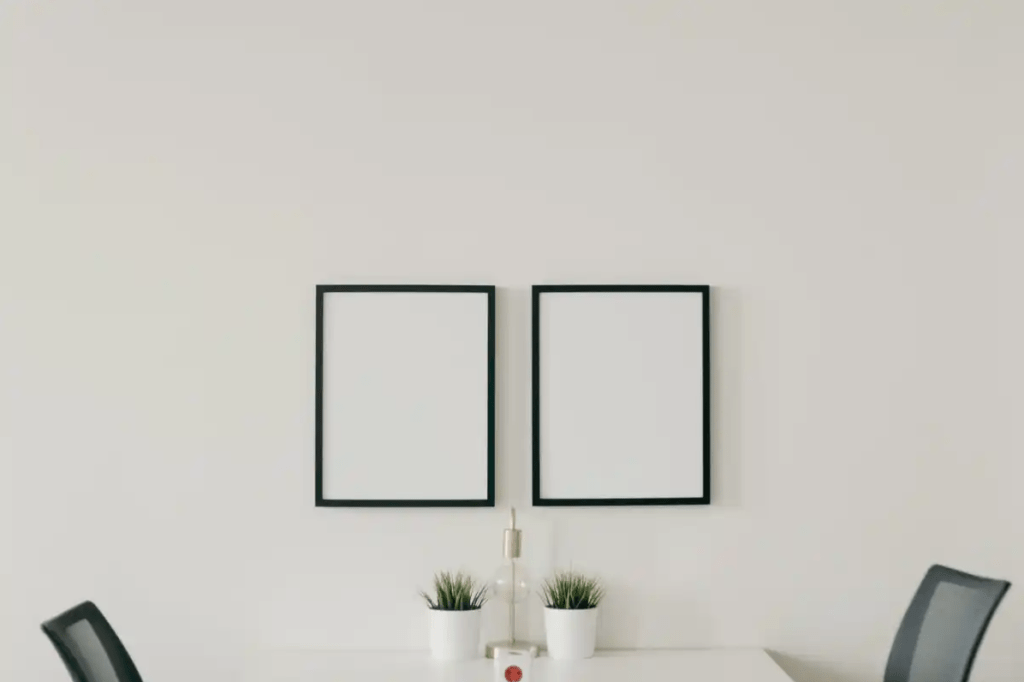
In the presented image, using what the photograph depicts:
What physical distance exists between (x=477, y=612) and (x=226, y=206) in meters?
1.25

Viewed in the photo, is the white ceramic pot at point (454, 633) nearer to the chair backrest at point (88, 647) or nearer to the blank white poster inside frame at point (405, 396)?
the blank white poster inside frame at point (405, 396)

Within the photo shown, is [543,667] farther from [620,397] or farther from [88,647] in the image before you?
[88,647]

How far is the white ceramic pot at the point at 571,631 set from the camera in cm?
243

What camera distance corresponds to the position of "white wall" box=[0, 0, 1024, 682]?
2557 millimetres

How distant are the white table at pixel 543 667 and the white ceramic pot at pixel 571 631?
0.02 m

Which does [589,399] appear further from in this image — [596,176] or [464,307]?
[596,176]

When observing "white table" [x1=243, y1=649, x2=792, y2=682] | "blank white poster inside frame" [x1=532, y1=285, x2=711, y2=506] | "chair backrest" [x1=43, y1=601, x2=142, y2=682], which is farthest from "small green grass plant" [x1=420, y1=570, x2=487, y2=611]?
"chair backrest" [x1=43, y1=601, x2=142, y2=682]

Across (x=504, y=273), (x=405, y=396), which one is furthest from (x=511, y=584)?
(x=504, y=273)

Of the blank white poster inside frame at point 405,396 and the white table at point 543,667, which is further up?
the blank white poster inside frame at point 405,396

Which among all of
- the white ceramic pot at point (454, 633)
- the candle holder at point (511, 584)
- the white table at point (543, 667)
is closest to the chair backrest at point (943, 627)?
the white table at point (543, 667)

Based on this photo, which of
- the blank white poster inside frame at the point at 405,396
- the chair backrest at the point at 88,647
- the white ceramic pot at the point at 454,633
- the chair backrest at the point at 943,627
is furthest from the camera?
the blank white poster inside frame at the point at 405,396

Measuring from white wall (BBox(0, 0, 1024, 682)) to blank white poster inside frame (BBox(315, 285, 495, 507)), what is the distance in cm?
6

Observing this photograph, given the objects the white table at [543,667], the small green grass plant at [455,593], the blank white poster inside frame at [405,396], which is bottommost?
the white table at [543,667]

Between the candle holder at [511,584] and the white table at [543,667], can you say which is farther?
the candle holder at [511,584]
